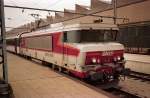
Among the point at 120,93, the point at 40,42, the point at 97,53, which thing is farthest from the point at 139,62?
the point at 97,53

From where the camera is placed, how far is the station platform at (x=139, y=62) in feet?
55.6

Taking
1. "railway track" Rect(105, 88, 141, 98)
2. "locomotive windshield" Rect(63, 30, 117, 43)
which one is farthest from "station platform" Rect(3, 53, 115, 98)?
"locomotive windshield" Rect(63, 30, 117, 43)

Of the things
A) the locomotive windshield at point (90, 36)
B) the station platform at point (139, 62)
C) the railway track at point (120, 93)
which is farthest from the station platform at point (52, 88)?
the station platform at point (139, 62)

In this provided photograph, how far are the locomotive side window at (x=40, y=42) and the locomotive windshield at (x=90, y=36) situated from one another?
3.45 metres

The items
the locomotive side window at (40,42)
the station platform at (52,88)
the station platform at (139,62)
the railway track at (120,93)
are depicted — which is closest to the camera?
the station platform at (52,88)

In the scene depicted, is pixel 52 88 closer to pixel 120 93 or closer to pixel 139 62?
pixel 120 93

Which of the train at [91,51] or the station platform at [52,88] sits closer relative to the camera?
the station platform at [52,88]

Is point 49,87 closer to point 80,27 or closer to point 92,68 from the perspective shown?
point 92,68

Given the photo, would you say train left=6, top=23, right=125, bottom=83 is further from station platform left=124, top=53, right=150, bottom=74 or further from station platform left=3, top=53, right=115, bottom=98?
station platform left=124, top=53, right=150, bottom=74

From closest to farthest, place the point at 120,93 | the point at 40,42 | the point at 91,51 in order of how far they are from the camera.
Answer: the point at 91,51 < the point at 120,93 < the point at 40,42

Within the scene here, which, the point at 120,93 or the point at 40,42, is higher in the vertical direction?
the point at 40,42

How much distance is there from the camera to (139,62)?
1778 centimetres

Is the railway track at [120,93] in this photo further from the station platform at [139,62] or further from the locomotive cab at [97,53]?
the station platform at [139,62]

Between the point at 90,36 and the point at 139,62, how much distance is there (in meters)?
7.52
